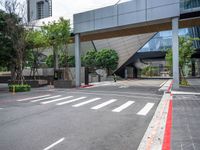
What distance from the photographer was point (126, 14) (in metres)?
24.4

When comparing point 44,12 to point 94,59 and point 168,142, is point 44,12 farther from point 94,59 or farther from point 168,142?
point 168,142

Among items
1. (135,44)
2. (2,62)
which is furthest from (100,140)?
(135,44)

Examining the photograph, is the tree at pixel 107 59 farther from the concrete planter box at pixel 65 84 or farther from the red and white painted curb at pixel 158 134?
the red and white painted curb at pixel 158 134

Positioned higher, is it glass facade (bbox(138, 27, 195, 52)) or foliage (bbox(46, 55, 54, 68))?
glass facade (bbox(138, 27, 195, 52))

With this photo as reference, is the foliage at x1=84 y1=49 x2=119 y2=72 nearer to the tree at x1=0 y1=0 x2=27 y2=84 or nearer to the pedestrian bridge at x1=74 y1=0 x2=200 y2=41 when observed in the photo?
the pedestrian bridge at x1=74 y1=0 x2=200 y2=41

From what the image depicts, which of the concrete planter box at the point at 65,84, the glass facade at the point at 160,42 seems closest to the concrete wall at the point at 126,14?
the concrete planter box at the point at 65,84

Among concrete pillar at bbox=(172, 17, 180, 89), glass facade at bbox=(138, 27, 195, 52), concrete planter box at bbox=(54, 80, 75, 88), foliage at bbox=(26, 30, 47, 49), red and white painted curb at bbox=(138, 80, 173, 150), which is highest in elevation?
glass facade at bbox=(138, 27, 195, 52)

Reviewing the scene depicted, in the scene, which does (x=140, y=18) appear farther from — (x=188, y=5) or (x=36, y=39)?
(x=36, y=39)

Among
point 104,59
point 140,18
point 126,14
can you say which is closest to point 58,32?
point 126,14

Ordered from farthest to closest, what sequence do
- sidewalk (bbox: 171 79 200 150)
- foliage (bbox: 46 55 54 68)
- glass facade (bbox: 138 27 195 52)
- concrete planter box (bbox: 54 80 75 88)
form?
1. foliage (bbox: 46 55 54 68)
2. glass facade (bbox: 138 27 195 52)
3. concrete planter box (bbox: 54 80 75 88)
4. sidewalk (bbox: 171 79 200 150)

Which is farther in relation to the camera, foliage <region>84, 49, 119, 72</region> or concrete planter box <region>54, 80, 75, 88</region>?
foliage <region>84, 49, 119, 72</region>

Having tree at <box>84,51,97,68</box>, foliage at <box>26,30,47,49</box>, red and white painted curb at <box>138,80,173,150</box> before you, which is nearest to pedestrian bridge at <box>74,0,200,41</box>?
foliage at <box>26,30,47,49</box>

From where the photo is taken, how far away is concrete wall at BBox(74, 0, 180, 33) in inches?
851

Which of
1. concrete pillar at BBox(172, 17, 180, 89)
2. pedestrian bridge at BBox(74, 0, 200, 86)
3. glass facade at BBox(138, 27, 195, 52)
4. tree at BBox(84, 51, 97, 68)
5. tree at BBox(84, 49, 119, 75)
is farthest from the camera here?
glass facade at BBox(138, 27, 195, 52)
